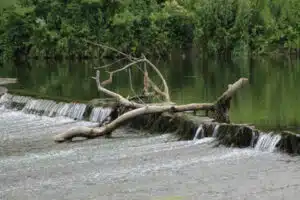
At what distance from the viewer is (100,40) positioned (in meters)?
72.6

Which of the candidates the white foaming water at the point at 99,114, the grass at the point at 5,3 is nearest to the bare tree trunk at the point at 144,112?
the white foaming water at the point at 99,114

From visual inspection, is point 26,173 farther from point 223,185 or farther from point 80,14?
point 80,14

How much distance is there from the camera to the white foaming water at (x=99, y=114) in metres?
24.5

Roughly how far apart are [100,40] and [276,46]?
18.9m

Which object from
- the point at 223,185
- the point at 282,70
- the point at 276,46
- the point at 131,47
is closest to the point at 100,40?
the point at 131,47

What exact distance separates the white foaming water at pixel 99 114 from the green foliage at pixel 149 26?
141 ft

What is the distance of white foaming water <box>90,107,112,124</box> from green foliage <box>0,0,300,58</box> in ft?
141

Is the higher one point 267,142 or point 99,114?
point 267,142

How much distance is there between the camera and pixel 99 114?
82.0ft

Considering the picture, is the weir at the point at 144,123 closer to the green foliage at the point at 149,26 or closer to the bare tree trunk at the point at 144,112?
the bare tree trunk at the point at 144,112

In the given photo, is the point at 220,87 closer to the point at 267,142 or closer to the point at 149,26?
the point at 267,142

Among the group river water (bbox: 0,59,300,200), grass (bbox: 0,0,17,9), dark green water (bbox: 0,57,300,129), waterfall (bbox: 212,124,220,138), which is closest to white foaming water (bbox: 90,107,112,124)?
river water (bbox: 0,59,300,200)

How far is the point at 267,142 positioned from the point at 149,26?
54.8 metres

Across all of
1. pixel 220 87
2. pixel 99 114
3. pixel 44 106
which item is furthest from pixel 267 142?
pixel 220 87
